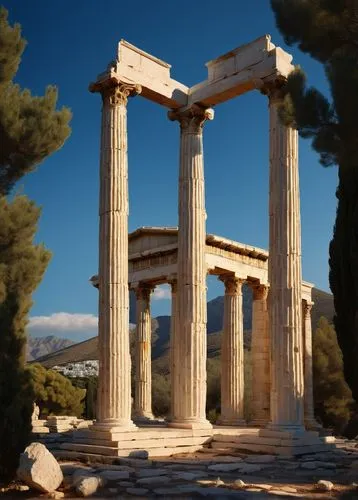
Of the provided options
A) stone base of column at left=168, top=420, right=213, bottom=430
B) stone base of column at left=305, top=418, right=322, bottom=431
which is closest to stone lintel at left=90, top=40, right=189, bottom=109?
stone base of column at left=168, top=420, right=213, bottom=430

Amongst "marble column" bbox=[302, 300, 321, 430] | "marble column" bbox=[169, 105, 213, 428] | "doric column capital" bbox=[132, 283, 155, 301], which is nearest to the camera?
"marble column" bbox=[169, 105, 213, 428]

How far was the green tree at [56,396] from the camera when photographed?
4344 cm

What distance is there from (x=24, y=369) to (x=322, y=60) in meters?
8.74

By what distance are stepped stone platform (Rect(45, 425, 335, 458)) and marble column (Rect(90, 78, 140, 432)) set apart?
446 millimetres

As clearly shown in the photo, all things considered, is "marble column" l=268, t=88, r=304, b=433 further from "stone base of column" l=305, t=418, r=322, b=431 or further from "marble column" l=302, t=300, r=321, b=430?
"marble column" l=302, t=300, r=321, b=430

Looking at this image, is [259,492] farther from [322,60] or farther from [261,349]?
[261,349]

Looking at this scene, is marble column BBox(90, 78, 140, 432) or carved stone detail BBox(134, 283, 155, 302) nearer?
marble column BBox(90, 78, 140, 432)

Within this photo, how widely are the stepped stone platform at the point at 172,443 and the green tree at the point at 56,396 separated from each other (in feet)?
76.4

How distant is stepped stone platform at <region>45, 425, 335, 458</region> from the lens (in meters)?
19.0

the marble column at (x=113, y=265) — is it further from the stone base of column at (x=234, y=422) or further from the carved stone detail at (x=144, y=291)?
the carved stone detail at (x=144, y=291)

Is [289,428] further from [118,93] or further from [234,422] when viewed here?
[118,93]

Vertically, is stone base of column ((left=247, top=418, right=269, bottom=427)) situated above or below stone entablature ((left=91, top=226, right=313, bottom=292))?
below

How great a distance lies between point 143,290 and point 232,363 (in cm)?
597

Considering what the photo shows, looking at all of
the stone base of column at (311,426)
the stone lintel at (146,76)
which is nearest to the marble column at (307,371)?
the stone base of column at (311,426)
